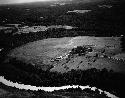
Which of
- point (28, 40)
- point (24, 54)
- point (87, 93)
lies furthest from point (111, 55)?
point (28, 40)

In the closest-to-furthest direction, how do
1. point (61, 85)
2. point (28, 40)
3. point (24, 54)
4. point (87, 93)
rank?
1. point (87, 93)
2. point (61, 85)
3. point (24, 54)
4. point (28, 40)

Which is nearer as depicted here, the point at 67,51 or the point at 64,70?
the point at 64,70

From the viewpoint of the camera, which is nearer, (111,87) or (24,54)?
(111,87)

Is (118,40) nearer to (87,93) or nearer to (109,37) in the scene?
(109,37)

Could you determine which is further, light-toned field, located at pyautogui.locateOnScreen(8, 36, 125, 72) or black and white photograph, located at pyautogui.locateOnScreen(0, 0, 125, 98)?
light-toned field, located at pyautogui.locateOnScreen(8, 36, 125, 72)

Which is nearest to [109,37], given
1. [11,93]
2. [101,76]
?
[101,76]

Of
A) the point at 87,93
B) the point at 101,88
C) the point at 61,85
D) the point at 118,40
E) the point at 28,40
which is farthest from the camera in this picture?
the point at 28,40

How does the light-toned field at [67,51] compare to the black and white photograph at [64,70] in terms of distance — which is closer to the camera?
the black and white photograph at [64,70]
